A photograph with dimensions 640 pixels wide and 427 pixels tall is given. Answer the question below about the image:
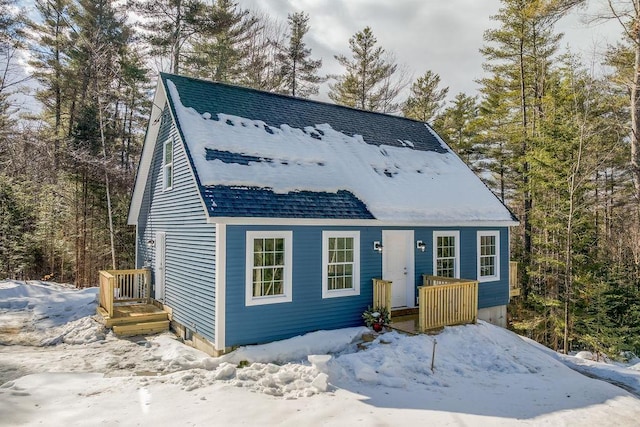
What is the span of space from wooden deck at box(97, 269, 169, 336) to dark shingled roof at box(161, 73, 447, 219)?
406cm

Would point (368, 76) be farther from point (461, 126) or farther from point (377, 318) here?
point (377, 318)

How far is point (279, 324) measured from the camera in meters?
7.93

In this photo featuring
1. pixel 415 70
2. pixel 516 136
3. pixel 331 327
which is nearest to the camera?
pixel 331 327

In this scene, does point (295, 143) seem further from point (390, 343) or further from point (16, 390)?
point (16, 390)

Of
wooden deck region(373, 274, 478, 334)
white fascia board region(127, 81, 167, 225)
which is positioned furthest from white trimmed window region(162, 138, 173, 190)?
wooden deck region(373, 274, 478, 334)

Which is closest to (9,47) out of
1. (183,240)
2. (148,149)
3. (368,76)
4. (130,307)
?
(148,149)

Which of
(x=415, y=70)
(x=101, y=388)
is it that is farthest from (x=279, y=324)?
(x=415, y=70)

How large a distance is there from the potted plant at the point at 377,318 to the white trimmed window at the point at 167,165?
609 cm

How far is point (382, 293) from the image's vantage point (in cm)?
891

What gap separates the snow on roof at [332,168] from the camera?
8.60 metres

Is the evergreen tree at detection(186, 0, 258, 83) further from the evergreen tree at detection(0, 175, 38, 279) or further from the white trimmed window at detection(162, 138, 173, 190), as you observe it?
the white trimmed window at detection(162, 138, 173, 190)

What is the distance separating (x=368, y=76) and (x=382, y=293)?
63.3 ft

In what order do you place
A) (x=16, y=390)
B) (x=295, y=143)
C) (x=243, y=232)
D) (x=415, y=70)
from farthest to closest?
(x=415, y=70)
(x=295, y=143)
(x=243, y=232)
(x=16, y=390)

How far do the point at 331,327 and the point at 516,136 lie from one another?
49.3ft
